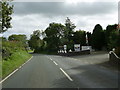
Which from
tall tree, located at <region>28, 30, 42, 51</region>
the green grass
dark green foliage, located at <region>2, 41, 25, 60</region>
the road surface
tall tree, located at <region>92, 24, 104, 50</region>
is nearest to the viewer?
the road surface

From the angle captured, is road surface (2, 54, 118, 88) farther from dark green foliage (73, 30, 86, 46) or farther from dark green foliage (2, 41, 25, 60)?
dark green foliage (73, 30, 86, 46)

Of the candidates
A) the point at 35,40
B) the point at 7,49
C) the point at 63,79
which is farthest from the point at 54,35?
the point at 63,79

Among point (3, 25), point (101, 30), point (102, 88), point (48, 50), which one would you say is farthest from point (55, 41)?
point (102, 88)

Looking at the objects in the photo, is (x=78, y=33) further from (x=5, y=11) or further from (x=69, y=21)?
(x=5, y=11)

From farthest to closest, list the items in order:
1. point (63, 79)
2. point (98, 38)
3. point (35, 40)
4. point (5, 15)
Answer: point (35, 40), point (98, 38), point (5, 15), point (63, 79)

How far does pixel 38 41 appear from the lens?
13400 cm

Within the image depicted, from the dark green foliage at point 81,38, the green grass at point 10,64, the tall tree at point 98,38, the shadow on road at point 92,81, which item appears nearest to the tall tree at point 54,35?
the dark green foliage at point 81,38

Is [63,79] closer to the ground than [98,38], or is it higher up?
closer to the ground

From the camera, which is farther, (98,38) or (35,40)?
(35,40)

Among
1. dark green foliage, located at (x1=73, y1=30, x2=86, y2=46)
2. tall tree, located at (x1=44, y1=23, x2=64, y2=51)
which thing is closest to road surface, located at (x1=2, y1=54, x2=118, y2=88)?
dark green foliage, located at (x1=73, y1=30, x2=86, y2=46)

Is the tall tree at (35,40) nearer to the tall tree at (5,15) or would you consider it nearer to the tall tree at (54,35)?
the tall tree at (54,35)

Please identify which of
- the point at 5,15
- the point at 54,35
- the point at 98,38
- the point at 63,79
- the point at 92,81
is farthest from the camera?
the point at 54,35

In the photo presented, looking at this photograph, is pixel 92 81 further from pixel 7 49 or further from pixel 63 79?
pixel 7 49

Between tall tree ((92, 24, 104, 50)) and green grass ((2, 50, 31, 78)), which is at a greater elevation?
tall tree ((92, 24, 104, 50))
